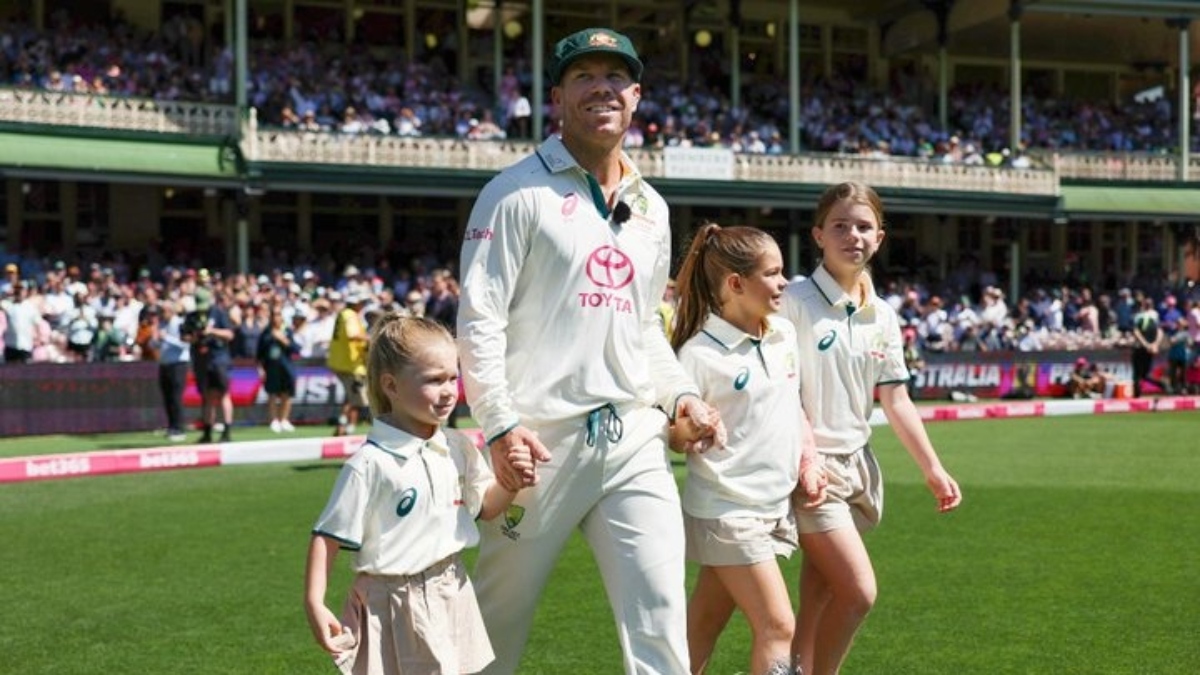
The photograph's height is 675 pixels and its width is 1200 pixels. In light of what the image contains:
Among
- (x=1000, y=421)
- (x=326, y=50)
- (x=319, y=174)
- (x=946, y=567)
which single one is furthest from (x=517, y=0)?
(x=946, y=567)

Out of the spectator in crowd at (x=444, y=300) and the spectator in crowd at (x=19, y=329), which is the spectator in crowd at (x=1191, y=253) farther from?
the spectator in crowd at (x=19, y=329)

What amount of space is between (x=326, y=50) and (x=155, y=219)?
5658mm

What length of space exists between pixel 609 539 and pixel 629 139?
3040 cm

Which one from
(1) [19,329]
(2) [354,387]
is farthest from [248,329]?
(2) [354,387]

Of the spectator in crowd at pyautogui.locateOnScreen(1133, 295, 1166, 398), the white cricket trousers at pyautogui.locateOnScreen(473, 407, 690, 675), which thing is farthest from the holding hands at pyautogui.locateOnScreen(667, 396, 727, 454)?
the spectator in crowd at pyautogui.locateOnScreen(1133, 295, 1166, 398)

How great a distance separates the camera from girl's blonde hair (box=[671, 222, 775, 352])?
17.4ft

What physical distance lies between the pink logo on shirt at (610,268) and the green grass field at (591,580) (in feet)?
8.25

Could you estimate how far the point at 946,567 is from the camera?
928 cm

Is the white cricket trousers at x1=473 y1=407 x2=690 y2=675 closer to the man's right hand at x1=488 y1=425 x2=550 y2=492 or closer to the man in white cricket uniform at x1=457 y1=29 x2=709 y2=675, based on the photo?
the man in white cricket uniform at x1=457 y1=29 x2=709 y2=675

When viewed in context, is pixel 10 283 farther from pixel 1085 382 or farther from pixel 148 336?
pixel 1085 382

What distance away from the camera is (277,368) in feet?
65.1

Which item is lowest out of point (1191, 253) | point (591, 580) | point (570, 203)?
point (591, 580)

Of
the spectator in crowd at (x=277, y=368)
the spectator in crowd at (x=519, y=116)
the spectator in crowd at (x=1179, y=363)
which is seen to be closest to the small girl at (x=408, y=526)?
the spectator in crowd at (x=277, y=368)

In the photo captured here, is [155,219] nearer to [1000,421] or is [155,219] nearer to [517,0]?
[517,0]
